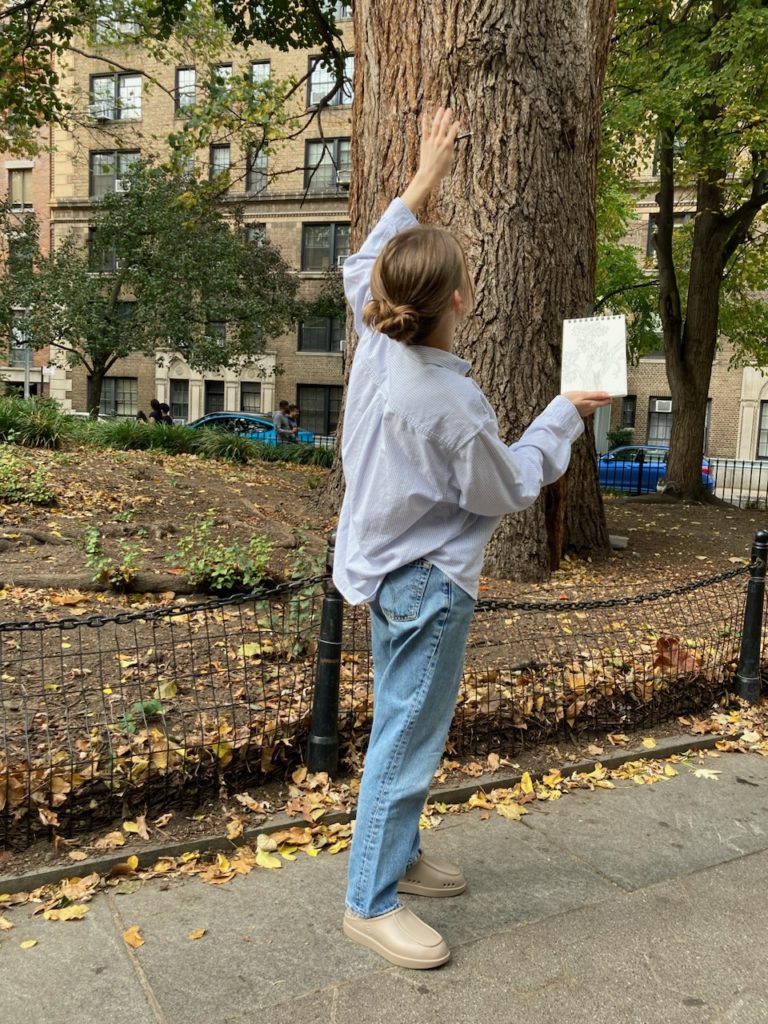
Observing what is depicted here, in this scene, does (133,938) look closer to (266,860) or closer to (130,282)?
(266,860)

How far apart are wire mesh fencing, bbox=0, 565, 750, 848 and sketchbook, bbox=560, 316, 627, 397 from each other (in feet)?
4.19

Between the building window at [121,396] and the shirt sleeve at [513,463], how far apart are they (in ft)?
127

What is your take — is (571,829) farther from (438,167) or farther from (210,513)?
(210,513)

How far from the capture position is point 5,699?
3.74m

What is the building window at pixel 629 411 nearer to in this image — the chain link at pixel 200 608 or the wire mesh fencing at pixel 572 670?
the wire mesh fencing at pixel 572 670

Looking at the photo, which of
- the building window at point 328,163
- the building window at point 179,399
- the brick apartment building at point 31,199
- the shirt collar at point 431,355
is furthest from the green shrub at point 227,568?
the brick apartment building at point 31,199

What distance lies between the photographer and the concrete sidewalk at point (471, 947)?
2443 mm

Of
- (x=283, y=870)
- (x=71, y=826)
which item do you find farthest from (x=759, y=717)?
(x=71, y=826)

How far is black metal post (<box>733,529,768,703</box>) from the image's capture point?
4898 mm

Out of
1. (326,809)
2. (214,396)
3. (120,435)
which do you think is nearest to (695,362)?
(120,435)

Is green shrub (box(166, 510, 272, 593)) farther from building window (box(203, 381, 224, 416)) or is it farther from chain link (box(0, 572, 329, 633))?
building window (box(203, 381, 224, 416))

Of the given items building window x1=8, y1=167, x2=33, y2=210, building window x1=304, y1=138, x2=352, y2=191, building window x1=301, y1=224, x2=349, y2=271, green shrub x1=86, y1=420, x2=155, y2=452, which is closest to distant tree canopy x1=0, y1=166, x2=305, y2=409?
green shrub x1=86, y1=420, x2=155, y2=452

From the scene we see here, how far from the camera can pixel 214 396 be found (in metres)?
38.1

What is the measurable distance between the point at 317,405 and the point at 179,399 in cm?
650
